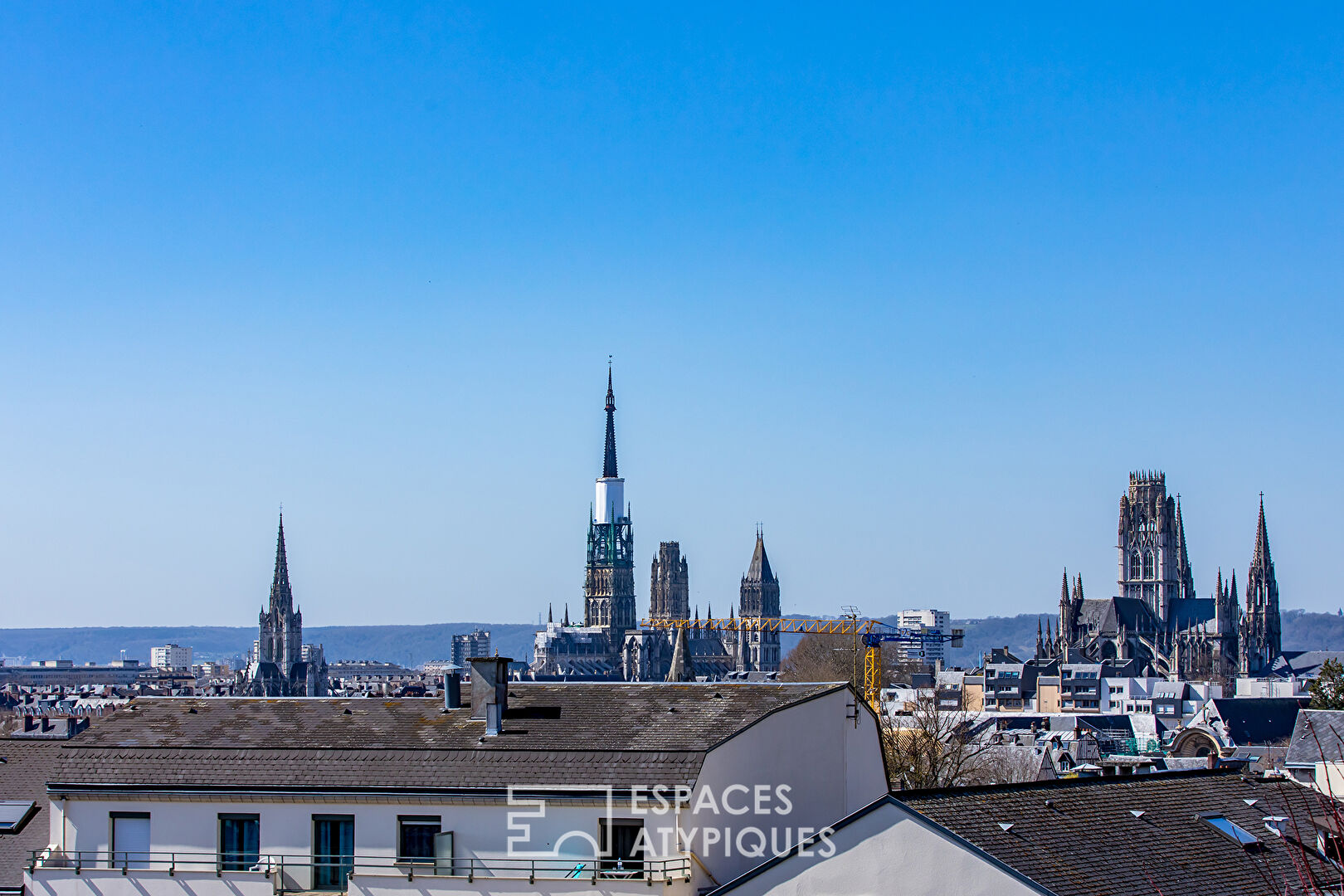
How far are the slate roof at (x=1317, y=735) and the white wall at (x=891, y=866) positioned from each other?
99.1ft

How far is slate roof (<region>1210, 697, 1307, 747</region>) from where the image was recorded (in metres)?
111

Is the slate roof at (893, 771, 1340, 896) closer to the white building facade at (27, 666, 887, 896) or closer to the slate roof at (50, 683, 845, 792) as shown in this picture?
the white building facade at (27, 666, 887, 896)

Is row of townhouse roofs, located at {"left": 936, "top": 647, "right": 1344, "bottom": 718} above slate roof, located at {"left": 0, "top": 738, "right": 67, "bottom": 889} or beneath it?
beneath

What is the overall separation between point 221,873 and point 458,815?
13.3 ft

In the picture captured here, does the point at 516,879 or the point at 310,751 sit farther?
the point at 310,751

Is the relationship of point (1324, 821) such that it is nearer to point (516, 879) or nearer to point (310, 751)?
point (516, 879)

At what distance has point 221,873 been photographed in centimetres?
2742

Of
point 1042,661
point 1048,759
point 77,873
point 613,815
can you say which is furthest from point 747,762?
point 1042,661

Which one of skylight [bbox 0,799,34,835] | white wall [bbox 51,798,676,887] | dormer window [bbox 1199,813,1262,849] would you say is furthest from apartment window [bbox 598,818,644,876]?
skylight [bbox 0,799,34,835]

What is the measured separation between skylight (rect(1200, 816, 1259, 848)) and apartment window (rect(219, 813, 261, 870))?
1524 centimetres

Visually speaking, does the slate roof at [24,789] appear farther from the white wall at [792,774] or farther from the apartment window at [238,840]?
the white wall at [792,774]

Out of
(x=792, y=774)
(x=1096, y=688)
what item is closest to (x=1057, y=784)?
(x=792, y=774)
